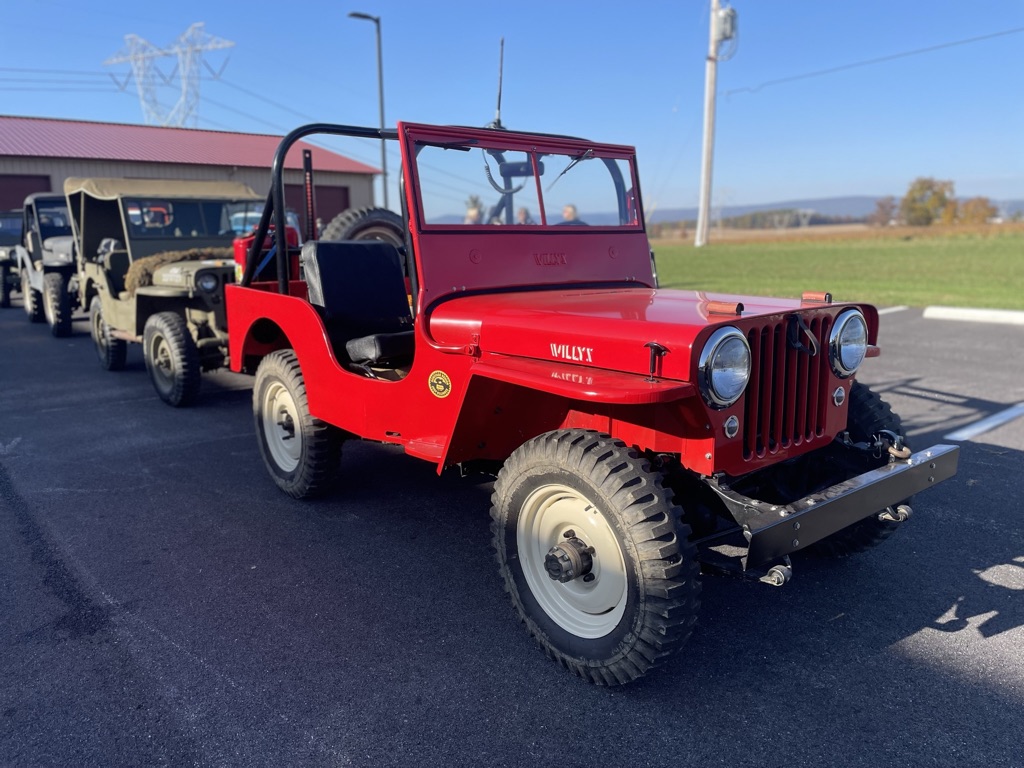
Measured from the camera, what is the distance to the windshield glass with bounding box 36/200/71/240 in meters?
12.2

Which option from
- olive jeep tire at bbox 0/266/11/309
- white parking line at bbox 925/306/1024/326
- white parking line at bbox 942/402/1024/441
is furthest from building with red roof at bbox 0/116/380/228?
white parking line at bbox 942/402/1024/441

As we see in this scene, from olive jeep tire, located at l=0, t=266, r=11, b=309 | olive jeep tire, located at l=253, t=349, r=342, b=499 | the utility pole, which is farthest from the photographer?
the utility pole

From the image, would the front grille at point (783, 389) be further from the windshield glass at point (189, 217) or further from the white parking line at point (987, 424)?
the windshield glass at point (189, 217)

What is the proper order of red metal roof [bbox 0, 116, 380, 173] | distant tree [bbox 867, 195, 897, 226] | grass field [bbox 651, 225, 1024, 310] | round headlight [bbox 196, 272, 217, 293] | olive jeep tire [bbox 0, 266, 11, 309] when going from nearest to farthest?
1. round headlight [bbox 196, 272, 217, 293]
2. grass field [bbox 651, 225, 1024, 310]
3. olive jeep tire [bbox 0, 266, 11, 309]
4. red metal roof [bbox 0, 116, 380, 173]
5. distant tree [bbox 867, 195, 897, 226]

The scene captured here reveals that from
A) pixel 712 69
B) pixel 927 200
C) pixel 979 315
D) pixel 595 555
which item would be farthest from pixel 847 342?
pixel 927 200

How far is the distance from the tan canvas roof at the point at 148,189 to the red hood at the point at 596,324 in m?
6.17

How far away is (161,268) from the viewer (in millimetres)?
7277

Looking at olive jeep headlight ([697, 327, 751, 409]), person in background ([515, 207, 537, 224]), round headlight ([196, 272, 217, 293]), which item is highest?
person in background ([515, 207, 537, 224])

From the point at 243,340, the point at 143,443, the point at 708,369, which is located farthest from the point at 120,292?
the point at 708,369

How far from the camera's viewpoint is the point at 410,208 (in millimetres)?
3547

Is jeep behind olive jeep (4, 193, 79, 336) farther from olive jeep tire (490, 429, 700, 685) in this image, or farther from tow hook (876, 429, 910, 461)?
tow hook (876, 429, 910, 461)

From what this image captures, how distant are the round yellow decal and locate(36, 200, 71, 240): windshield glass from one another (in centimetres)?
1139

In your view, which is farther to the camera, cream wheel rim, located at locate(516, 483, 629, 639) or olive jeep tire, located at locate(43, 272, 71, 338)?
olive jeep tire, located at locate(43, 272, 71, 338)

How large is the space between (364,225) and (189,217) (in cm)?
404
